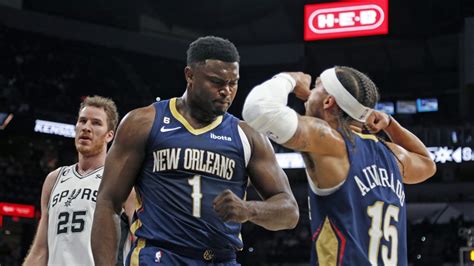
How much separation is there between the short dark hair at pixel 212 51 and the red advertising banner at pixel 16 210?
72.9 ft

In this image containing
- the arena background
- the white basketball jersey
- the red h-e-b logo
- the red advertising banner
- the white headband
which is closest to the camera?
the white headband

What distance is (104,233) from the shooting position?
416cm

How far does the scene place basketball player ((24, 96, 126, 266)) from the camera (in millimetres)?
5656

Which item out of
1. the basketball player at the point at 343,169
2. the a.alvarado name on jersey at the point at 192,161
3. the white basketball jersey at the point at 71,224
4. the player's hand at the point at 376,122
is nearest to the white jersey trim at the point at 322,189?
the basketball player at the point at 343,169

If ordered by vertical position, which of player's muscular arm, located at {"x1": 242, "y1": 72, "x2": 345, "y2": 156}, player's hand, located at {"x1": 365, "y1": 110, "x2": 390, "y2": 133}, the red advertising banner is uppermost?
the red advertising banner

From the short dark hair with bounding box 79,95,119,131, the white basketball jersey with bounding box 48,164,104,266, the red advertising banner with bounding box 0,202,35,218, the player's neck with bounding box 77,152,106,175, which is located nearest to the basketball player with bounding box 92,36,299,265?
the white basketball jersey with bounding box 48,164,104,266

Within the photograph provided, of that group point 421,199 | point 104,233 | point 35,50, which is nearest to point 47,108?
point 35,50

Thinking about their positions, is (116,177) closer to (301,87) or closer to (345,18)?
(301,87)

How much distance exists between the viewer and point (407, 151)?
4254 millimetres

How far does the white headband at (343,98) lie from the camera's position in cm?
375

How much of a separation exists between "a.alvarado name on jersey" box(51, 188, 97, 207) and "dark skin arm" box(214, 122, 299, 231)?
5.94ft

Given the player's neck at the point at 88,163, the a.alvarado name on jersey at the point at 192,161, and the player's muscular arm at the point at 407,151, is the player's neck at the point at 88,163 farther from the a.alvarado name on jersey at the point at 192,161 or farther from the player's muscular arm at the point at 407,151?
the player's muscular arm at the point at 407,151

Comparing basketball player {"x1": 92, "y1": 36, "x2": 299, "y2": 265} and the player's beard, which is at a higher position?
the player's beard

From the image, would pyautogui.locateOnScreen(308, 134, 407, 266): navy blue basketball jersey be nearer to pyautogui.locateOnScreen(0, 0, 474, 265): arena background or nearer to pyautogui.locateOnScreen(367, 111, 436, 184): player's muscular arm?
pyautogui.locateOnScreen(367, 111, 436, 184): player's muscular arm
